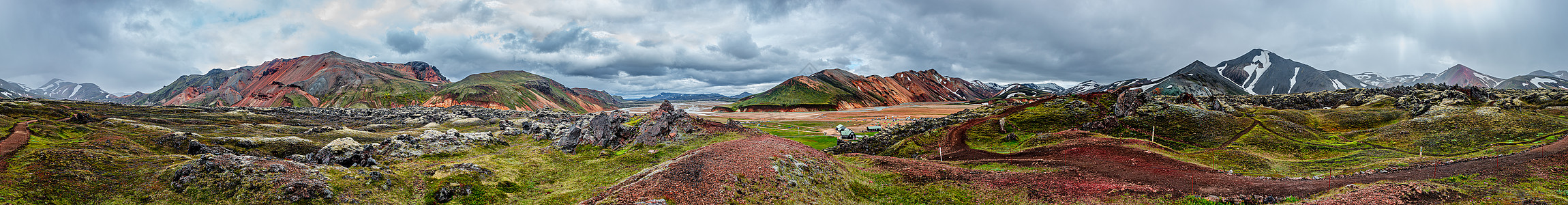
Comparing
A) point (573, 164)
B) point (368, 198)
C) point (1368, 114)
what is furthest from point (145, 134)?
point (1368, 114)

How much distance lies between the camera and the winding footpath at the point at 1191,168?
1902 centimetres

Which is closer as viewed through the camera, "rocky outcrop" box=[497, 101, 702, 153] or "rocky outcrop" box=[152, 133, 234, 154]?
"rocky outcrop" box=[152, 133, 234, 154]

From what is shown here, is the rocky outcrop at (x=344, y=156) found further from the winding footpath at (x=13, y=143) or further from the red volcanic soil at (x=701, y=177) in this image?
the red volcanic soil at (x=701, y=177)

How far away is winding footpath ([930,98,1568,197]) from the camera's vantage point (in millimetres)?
19016

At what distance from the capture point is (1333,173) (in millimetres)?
22250

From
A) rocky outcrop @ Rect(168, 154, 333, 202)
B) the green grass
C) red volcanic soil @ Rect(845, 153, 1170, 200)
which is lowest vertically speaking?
the green grass

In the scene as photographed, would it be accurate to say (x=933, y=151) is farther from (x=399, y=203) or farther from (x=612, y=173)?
(x=399, y=203)

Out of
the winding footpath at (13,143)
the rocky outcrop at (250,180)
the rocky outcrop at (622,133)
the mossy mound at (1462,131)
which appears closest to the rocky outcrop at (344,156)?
the rocky outcrop at (250,180)

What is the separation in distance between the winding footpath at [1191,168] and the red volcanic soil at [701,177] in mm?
13982

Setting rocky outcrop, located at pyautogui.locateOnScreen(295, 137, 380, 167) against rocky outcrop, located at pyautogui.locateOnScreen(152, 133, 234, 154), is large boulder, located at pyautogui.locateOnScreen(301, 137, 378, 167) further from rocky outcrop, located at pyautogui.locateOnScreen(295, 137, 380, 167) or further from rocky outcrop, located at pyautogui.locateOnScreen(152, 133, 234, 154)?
rocky outcrop, located at pyautogui.locateOnScreen(152, 133, 234, 154)

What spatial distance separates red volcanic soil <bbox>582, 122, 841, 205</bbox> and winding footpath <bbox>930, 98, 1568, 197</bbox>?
14.0 metres

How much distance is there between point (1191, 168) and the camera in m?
25.9

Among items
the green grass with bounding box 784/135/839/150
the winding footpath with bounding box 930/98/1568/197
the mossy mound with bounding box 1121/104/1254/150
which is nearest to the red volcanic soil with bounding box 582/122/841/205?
the winding footpath with bounding box 930/98/1568/197

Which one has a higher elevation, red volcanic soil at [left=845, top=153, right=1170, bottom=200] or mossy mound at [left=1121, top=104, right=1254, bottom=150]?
mossy mound at [left=1121, top=104, right=1254, bottom=150]
